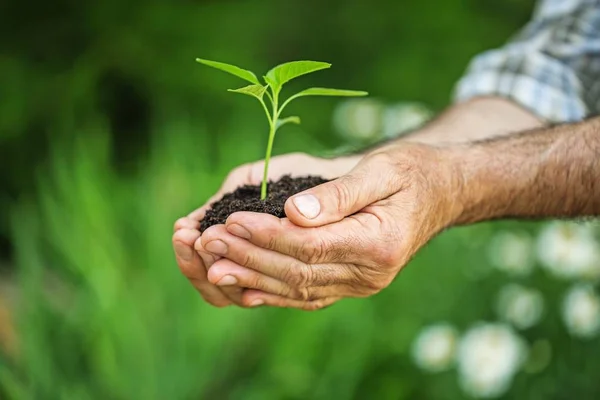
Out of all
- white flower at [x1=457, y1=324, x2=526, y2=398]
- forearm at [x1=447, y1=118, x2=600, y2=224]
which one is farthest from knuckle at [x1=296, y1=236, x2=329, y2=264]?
white flower at [x1=457, y1=324, x2=526, y2=398]

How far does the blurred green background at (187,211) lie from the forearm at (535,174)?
79cm

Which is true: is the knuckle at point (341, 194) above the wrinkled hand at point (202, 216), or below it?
above

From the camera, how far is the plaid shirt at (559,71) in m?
1.73

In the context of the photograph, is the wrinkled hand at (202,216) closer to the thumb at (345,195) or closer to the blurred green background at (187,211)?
the thumb at (345,195)

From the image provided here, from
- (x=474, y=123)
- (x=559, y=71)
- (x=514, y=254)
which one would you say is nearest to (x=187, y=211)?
(x=514, y=254)

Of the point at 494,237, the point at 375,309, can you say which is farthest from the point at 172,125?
the point at 494,237

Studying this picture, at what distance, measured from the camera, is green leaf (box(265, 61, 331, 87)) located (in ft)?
3.55

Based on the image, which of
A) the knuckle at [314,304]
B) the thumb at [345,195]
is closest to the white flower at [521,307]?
the knuckle at [314,304]

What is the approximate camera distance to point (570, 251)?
2.19 meters

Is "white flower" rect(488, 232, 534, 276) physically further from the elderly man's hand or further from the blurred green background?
the elderly man's hand

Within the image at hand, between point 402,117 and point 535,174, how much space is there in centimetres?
114

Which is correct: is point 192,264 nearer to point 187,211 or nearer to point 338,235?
point 338,235

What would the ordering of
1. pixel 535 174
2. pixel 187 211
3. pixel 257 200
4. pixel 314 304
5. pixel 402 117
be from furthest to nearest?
pixel 402 117, pixel 187 211, pixel 535 174, pixel 314 304, pixel 257 200

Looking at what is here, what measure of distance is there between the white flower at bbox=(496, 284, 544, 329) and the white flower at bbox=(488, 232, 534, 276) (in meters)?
0.06
